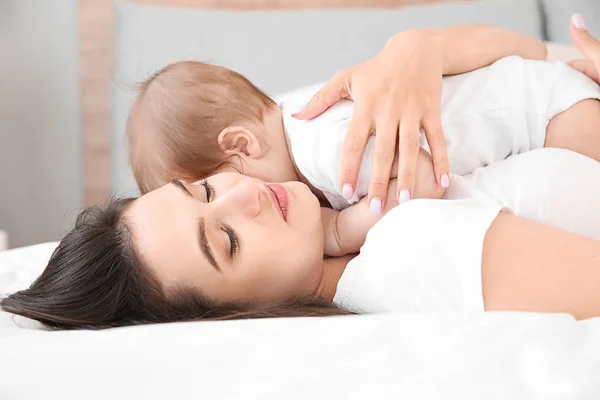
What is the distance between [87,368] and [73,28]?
7.24 ft

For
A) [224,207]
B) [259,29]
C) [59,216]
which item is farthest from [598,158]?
[59,216]

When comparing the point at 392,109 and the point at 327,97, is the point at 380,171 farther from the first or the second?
the point at 327,97

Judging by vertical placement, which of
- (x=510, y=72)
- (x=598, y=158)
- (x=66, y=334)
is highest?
(x=510, y=72)

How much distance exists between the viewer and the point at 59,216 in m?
2.71

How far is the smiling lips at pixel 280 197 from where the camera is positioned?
3.56ft

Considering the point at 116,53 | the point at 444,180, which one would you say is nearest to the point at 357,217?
the point at 444,180

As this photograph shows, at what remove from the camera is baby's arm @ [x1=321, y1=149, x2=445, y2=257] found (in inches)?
42.3

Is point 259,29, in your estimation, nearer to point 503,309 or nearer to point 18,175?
point 18,175

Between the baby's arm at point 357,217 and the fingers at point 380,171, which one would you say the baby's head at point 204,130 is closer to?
the baby's arm at point 357,217

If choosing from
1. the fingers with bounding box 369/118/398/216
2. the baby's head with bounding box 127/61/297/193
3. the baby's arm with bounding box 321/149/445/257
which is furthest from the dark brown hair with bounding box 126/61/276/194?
the fingers with bounding box 369/118/398/216

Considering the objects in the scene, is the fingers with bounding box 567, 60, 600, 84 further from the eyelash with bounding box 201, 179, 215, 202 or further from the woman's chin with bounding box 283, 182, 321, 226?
the eyelash with bounding box 201, 179, 215, 202

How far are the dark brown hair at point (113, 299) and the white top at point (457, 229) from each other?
0.11 metres

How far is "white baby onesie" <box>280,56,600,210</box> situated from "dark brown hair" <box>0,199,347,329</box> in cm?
28

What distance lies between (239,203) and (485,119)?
473mm
